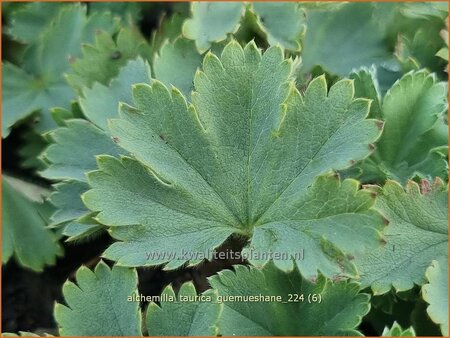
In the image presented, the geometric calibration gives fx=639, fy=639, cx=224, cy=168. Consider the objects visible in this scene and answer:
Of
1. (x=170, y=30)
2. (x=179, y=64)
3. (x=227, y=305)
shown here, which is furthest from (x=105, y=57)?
(x=227, y=305)

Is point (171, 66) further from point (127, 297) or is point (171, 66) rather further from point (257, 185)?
point (127, 297)

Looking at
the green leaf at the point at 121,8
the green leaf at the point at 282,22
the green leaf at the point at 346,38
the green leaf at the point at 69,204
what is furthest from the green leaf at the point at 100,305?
the green leaf at the point at 121,8

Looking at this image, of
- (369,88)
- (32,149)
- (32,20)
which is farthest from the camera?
(32,20)

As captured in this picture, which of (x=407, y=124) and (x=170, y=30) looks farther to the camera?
(x=170, y=30)

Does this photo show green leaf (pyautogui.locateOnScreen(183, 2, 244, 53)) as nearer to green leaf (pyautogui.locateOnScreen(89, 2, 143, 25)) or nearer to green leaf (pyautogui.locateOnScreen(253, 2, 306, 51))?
green leaf (pyautogui.locateOnScreen(253, 2, 306, 51))

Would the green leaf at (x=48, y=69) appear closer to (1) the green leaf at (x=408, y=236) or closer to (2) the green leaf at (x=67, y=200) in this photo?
(2) the green leaf at (x=67, y=200)

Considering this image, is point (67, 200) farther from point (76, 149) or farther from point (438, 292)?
point (438, 292)

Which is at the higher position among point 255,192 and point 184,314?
point 255,192
